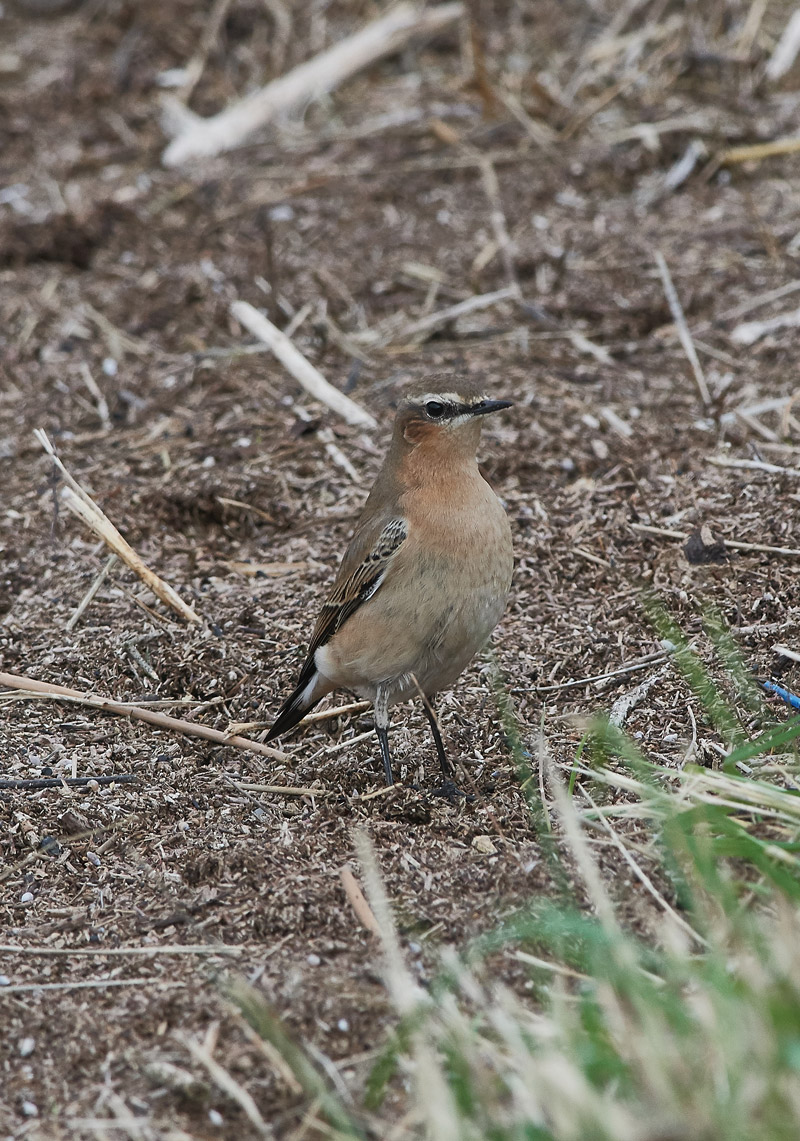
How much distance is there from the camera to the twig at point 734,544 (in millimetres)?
5859

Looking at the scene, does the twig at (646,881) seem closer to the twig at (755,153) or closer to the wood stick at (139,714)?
the wood stick at (139,714)

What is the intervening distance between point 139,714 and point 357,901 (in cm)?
165

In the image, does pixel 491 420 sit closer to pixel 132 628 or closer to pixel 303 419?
pixel 303 419

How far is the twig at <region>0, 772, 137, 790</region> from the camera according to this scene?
5.05 m

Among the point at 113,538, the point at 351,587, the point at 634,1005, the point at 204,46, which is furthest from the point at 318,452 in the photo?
the point at 204,46

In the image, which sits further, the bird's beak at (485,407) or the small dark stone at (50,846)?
the bird's beak at (485,407)

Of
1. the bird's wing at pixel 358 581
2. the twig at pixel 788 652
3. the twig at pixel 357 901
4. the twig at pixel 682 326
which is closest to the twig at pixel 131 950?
the twig at pixel 357 901

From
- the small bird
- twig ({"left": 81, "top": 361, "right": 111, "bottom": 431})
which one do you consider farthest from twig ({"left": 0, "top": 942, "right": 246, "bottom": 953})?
twig ({"left": 81, "top": 361, "right": 111, "bottom": 431})

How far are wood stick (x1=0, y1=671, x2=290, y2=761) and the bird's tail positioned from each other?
3.9 inches

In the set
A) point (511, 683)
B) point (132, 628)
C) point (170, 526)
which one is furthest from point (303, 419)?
point (511, 683)

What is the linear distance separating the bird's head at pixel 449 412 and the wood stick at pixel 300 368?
2022mm

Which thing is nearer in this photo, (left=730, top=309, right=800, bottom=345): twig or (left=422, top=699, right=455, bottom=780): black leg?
(left=422, top=699, right=455, bottom=780): black leg

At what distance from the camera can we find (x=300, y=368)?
764cm

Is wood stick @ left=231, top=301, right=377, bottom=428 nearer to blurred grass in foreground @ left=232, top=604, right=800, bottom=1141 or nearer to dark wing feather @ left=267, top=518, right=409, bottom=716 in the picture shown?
dark wing feather @ left=267, top=518, right=409, bottom=716
